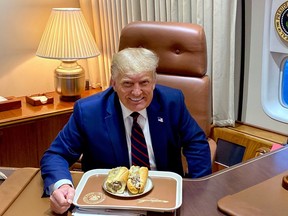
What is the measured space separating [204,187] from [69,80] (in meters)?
1.62

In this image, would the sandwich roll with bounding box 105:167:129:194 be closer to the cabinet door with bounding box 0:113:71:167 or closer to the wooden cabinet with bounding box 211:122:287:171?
the wooden cabinet with bounding box 211:122:287:171

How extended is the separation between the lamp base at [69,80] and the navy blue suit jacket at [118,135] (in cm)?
111

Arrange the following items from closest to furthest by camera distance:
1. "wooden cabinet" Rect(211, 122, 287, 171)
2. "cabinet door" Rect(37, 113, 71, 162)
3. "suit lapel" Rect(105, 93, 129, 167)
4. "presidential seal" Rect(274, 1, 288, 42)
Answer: "suit lapel" Rect(105, 93, 129, 167) < "presidential seal" Rect(274, 1, 288, 42) < "wooden cabinet" Rect(211, 122, 287, 171) < "cabinet door" Rect(37, 113, 71, 162)

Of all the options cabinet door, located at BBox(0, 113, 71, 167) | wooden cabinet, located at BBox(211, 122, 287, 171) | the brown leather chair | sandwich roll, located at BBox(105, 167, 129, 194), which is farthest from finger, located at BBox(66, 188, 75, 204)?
cabinet door, located at BBox(0, 113, 71, 167)

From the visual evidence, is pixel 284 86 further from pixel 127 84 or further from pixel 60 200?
pixel 60 200

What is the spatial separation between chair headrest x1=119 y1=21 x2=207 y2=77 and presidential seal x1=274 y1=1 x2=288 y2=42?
399 millimetres

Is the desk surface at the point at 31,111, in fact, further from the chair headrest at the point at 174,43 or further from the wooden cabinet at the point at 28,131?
the chair headrest at the point at 174,43

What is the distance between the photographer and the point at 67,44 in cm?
262

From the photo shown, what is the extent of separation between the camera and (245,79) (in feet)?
7.81

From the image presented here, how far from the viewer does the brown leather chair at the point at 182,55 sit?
6.82 feet

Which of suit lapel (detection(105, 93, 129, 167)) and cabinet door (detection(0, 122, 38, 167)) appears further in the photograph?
cabinet door (detection(0, 122, 38, 167))

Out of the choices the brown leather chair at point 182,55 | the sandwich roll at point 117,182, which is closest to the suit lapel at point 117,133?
the sandwich roll at point 117,182

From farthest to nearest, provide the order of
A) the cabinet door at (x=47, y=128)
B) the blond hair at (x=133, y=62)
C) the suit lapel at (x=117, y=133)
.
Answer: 1. the cabinet door at (x=47, y=128)
2. the suit lapel at (x=117, y=133)
3. the blond hair at (x=133, y=62)

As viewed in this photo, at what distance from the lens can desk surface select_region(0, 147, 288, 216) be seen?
1170 mm
